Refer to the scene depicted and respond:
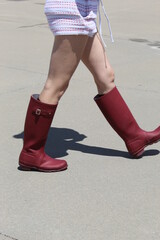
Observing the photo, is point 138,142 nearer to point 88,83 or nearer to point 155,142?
point 155,142

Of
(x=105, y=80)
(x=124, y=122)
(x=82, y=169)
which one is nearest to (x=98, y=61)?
(x=105, y=80)

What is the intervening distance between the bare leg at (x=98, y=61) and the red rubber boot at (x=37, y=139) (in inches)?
15.4

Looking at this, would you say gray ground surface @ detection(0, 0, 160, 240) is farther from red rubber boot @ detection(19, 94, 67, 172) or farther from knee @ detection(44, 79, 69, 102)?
knee @ detection(44, 79, 69, 102)

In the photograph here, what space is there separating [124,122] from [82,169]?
455mm

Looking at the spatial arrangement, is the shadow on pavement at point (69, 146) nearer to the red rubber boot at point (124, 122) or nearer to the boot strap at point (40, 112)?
the red rubber boot at point (124, 122)

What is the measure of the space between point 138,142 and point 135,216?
1.00m

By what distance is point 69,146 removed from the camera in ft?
15.2

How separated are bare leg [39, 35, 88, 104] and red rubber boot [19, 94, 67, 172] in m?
0.07

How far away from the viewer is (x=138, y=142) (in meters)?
4.30

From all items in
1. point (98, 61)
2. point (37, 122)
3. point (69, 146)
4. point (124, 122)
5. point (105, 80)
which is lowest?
point (69, 146)

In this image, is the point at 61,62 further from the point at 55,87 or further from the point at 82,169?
the point at 82,169

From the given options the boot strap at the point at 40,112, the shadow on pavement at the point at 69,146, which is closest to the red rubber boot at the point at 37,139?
the boot strap at the point at 40,112

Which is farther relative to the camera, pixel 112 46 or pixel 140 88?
pixel 112 46

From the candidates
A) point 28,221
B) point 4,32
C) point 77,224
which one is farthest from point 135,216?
point 4,32
